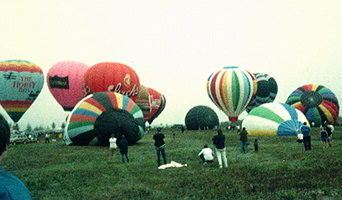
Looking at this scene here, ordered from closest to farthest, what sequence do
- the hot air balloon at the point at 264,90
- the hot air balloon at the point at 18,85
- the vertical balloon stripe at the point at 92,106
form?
the vertical balloon stripe at the point at 92,106
the hot air balloon at the point at 18,85
the hot air balloon at the point at 264,90

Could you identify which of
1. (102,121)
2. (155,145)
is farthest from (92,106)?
(155,145)

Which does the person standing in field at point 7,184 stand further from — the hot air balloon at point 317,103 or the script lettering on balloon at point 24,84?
the hot air balloon at point 317,103

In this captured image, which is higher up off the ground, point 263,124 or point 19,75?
point 19,75

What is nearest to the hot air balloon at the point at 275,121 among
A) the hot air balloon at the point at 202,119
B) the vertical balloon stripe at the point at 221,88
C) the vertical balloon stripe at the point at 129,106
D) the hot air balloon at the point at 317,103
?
the vertical balloon stripe at the point at 129,106

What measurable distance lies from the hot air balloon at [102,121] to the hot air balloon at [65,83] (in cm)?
2104

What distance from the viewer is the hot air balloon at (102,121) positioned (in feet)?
73.0

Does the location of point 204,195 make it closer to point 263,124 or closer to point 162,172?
point 162,172

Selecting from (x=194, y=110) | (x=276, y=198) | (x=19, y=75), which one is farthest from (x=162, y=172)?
(x=194, y=110)

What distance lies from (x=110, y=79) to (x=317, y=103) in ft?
96.0

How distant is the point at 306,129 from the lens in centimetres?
1623

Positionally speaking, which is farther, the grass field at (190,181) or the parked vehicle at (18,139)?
the parked vehicle at (18,139)

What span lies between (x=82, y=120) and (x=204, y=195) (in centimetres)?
1649

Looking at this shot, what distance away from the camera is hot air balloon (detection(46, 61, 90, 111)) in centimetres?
4431

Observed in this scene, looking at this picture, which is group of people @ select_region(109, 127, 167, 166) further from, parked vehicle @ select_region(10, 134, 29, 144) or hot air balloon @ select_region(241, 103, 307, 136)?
parked vehicle @ select_region(10, 134, 29, 144)
